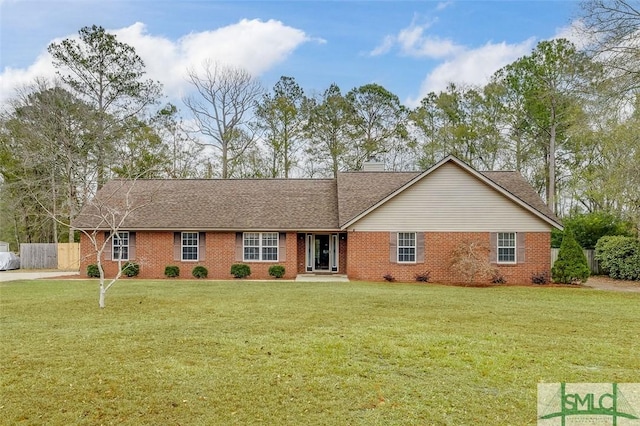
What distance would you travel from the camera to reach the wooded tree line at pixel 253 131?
28.8 m

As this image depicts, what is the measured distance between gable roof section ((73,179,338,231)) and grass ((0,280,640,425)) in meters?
8.70

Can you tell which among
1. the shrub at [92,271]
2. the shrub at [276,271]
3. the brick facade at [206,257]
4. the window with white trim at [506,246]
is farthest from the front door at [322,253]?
the shrub at [92,271]

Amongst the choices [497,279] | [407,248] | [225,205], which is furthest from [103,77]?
[497,279]

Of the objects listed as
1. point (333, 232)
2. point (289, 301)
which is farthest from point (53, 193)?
point (289, 301)

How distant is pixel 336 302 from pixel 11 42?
1431 centimetres

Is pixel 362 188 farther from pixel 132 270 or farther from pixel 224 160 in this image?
pixel 224 160

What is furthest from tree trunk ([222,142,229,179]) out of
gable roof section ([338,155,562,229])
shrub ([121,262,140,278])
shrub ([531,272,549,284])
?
shrub ([531,272,549,284])

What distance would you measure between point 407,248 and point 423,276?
1416 mm

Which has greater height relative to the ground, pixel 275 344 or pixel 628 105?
pixel 628 105

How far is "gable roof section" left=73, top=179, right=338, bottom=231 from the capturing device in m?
Answer: 21.1

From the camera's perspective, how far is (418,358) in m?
6.85

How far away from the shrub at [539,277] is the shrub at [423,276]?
4.52m

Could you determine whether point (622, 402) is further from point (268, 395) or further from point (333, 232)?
point (333, 232)

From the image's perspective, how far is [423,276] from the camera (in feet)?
65.5
